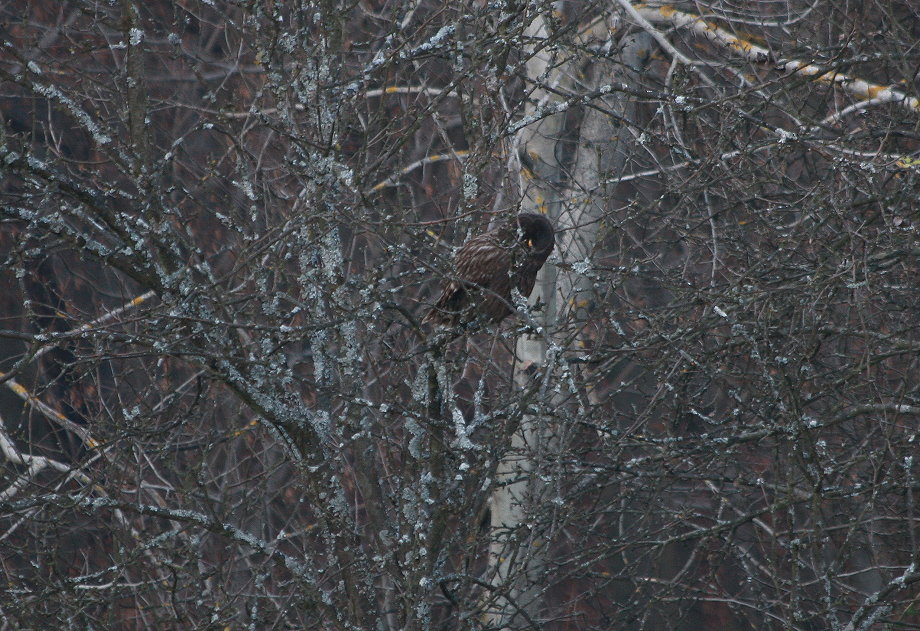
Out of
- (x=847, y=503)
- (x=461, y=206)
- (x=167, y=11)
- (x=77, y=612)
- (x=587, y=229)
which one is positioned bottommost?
(x=77, y=612)

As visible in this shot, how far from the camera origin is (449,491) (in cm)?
454

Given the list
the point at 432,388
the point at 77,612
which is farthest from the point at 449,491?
the point at 77,612

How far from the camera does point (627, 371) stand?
10.1 m

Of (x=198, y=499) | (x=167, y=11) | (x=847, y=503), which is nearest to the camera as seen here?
(x=198, y=499)

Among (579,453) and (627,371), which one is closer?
(579,453)

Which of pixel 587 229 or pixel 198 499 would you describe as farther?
pixel 587 229

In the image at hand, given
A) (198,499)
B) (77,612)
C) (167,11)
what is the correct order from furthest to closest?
1. (167,11)
2. (198,499)
3. (77,612)

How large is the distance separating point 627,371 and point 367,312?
6090 millimetres

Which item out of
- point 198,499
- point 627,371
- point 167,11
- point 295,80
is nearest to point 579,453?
point 198,499

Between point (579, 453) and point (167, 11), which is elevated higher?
point (167, 11)

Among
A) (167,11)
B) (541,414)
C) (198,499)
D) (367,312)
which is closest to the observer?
(541,414)

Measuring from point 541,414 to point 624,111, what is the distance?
11.5 ft

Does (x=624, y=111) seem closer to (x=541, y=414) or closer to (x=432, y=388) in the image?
(x=432, y=388)

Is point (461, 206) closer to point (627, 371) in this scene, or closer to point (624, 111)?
point (624, 111)
